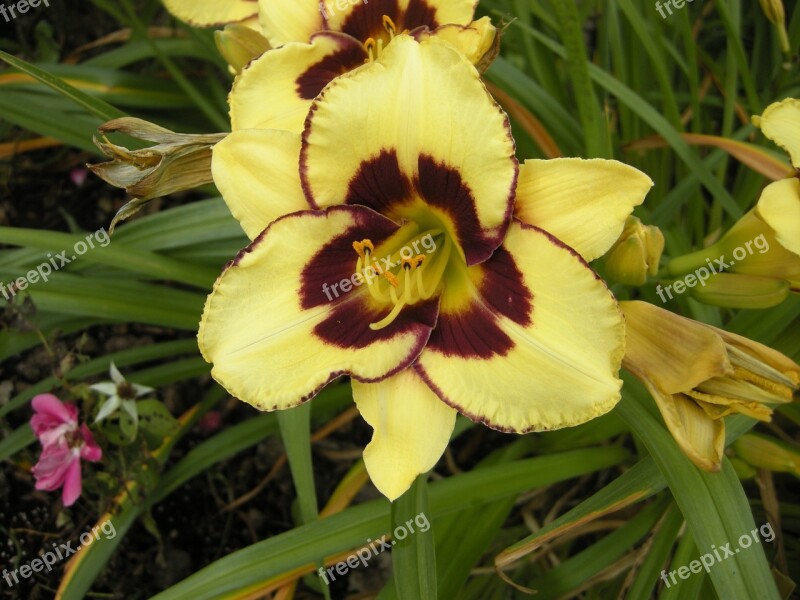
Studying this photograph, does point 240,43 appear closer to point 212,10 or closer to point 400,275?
point 212,10

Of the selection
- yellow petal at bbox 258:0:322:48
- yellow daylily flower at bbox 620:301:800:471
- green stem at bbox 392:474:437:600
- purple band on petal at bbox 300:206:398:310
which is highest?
yellow petal at bbox 258:0:322:48

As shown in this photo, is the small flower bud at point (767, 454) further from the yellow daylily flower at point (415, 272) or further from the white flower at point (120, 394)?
the white flower at point (120, 394)

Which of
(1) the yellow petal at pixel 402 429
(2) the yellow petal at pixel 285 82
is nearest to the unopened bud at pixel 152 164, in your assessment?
(2) the yellow petal at pixel 285 82

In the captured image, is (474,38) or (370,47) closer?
(474,38)

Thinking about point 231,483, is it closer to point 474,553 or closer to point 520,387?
point 474,553

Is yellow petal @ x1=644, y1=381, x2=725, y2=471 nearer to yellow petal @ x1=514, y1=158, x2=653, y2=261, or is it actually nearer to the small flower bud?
yellow petal @ x1=514, y1=158, x2=653, y2=261

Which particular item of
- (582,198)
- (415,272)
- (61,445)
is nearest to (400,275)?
(415,272)

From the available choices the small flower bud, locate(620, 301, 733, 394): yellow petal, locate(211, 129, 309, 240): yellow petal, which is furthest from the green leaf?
the small flower bud
